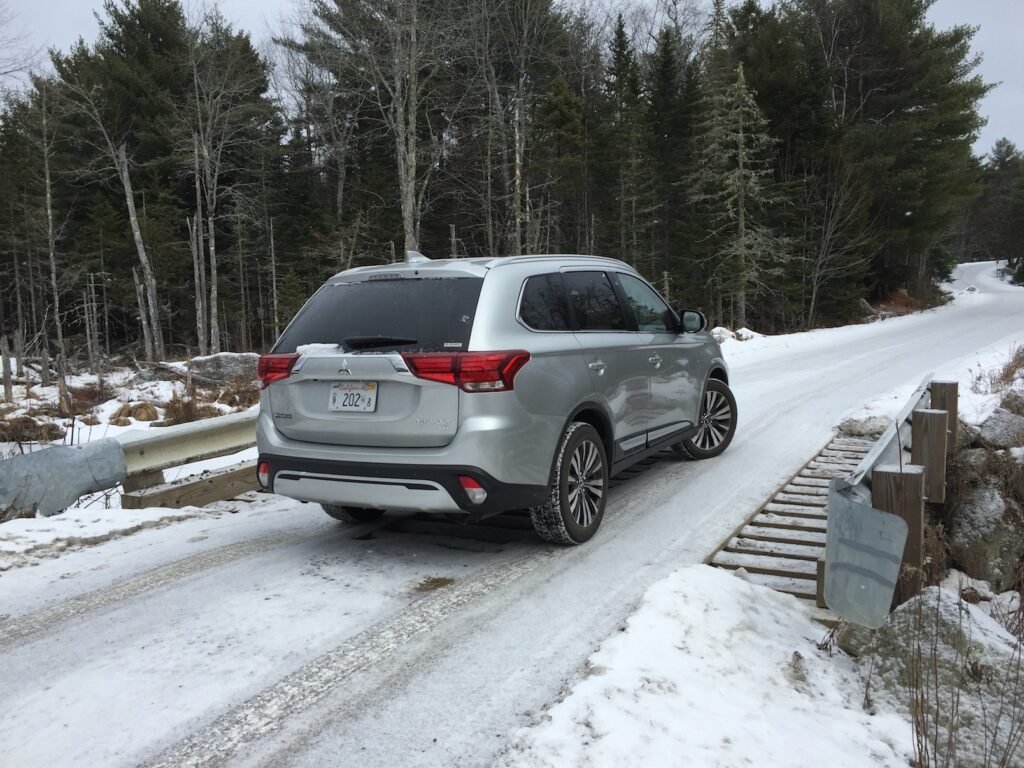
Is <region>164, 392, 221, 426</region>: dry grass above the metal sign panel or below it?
below

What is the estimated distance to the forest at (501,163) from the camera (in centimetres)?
3014

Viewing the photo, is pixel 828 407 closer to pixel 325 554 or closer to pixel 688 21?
pixel 325 554

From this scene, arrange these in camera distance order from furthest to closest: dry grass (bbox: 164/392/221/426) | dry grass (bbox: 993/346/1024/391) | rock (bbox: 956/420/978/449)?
1. dry grass (bbox: 164/392/221/426)
2. dry grass (bbox: 993/346/1024/391)
3. rock (bbox: 956/420/978/449)

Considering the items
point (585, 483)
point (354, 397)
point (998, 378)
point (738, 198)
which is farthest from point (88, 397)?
point (738, 198)

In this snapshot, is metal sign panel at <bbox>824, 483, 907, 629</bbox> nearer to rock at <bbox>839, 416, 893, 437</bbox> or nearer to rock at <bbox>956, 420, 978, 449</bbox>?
rock at <bbox>956, 420, 978, 449</bbox>

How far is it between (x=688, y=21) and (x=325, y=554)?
4880 centimetres

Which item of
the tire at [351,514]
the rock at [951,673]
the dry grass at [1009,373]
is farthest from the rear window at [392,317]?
the dry grass at [1009,373]

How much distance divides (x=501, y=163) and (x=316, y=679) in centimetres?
3138

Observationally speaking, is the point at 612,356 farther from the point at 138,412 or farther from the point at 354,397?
the point at 138,412

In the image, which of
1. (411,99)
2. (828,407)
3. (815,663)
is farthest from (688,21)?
(815,663)

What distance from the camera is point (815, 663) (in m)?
3.29

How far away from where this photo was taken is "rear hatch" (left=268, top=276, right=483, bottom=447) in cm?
411

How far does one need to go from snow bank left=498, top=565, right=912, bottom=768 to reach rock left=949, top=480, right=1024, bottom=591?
3.16 m

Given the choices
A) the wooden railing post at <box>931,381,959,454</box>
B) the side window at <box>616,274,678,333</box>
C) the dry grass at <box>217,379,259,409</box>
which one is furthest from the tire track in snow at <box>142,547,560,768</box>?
the dry grass at <box>217,379,259,409</box>
